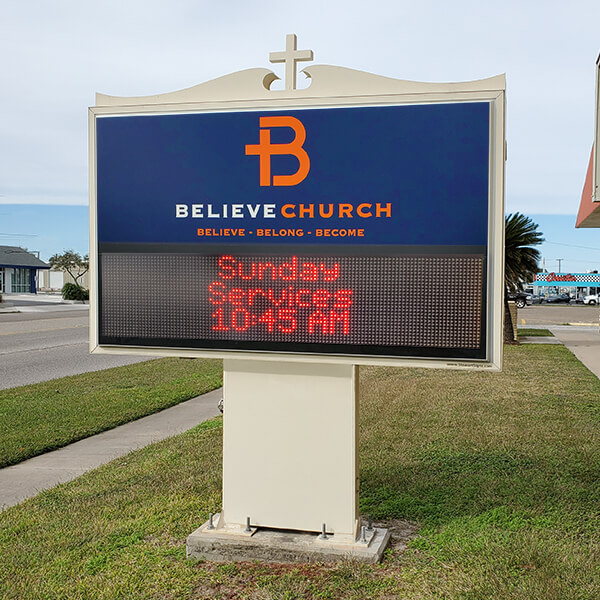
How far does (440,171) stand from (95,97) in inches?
92.5

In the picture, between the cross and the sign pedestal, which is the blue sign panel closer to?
the cross

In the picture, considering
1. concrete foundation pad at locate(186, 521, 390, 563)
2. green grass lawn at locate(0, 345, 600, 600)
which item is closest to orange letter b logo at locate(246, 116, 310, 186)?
concrete foundation pad at locate(186, 521, 390, 563)

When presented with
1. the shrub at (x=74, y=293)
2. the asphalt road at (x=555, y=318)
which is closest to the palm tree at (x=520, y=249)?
the asphalt road at (x=555, y=318)

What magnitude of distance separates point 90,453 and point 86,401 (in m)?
3.16

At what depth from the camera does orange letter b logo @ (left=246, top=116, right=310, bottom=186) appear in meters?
4.50

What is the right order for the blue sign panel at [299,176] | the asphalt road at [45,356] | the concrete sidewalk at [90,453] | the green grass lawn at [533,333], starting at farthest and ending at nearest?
the green grass lawn at [533,333] < the asphalt road at [45,356] < the concrete sidewalk at [90,453] < the blue sign panel at [299,176]

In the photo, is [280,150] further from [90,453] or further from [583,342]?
[583,342]

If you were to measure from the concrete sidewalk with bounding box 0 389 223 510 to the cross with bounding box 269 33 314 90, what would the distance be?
3.85 meters

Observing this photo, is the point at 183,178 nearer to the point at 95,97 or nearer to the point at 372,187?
the point at 95,97

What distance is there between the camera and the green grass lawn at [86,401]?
804cm

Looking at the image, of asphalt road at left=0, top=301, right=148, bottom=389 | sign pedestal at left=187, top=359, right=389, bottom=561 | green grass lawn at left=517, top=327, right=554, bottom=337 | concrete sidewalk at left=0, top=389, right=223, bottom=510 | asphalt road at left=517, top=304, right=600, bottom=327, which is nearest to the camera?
sign pedestal at left=187, top=359, right=389, bottom=561

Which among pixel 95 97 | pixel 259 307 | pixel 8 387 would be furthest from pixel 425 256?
pixel 8 387

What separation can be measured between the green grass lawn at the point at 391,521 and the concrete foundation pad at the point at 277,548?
3.0 inches

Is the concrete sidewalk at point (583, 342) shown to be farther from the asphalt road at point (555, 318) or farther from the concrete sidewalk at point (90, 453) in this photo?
the concrete sidewalk at point (90, 453)
